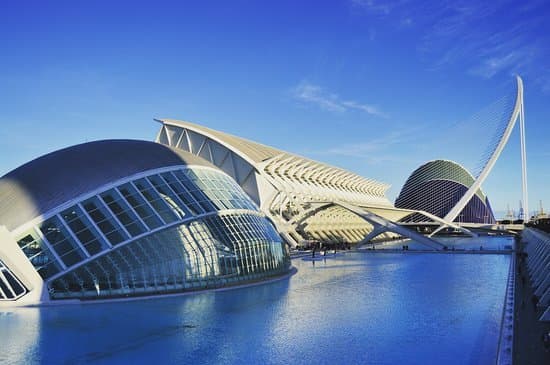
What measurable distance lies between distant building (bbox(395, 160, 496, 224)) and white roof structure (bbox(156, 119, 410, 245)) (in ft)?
140

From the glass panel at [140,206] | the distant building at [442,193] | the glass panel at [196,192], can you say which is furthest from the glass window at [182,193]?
the distant building at [442,193]

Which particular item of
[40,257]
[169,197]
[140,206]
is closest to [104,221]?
[140,206]

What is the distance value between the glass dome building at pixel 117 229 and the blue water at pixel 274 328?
1.34 metres

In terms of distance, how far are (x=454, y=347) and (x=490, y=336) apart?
1.54 meters

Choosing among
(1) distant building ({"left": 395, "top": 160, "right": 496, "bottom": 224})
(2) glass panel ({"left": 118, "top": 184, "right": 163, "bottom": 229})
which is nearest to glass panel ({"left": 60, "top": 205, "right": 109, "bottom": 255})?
(2) glass panel ({"left": 118, "top": 184, "right": 163, "bottom": 229})

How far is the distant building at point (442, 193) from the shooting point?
110438 millimetres

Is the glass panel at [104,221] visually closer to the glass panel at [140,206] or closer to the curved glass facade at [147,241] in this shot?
the curved glass facade at [147,241]

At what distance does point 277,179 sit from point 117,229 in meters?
38.9

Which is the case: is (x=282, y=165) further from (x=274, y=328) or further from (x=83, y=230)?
(x=274, y=328)

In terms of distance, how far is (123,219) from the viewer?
64.9 feet

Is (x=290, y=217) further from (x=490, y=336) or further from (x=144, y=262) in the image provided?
(x=490, y=336)

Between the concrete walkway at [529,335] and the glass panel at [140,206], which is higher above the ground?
the glass panel at [140,206]

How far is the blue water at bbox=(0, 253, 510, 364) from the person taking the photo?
34.3 ft

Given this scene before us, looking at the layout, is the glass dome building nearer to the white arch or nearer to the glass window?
the glass window
